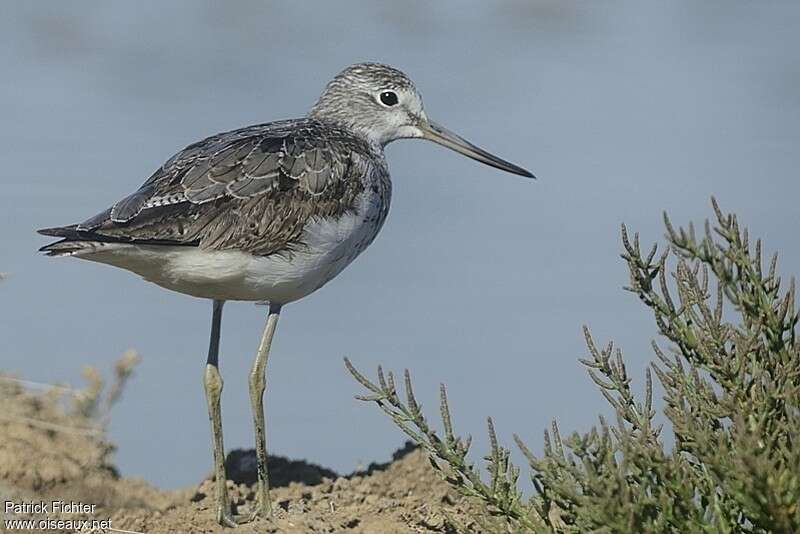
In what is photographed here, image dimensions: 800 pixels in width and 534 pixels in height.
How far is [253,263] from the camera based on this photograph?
648 cm

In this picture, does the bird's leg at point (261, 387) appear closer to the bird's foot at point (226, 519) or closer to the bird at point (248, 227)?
the bird at point (248, 227)

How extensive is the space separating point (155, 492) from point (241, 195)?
1649 mm

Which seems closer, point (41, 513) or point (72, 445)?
point (41, 513)

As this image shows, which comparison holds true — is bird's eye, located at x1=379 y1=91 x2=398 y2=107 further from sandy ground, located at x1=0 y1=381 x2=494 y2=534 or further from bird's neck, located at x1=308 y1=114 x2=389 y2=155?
sandy ground, located at x1=0 y1=381 x2=494 y2=534

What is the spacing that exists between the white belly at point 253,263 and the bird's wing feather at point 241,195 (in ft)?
0.16

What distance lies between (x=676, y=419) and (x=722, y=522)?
1.25 feet

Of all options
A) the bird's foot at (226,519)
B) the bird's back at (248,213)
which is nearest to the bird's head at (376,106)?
the bird's back at (248,213)

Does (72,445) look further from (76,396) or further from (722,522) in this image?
(722,522)

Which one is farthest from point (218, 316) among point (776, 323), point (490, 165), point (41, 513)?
point (776, 323)

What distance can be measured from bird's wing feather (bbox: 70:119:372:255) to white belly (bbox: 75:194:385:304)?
48 mm

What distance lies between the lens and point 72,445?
6.53 metres

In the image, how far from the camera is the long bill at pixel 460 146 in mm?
8508

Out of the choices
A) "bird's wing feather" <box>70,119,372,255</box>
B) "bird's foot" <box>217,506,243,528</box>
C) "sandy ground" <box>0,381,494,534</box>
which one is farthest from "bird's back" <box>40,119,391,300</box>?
"bird's foot" <box>217,506,243,528</box>

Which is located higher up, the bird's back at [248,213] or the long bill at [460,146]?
the long bill at [460,146]
